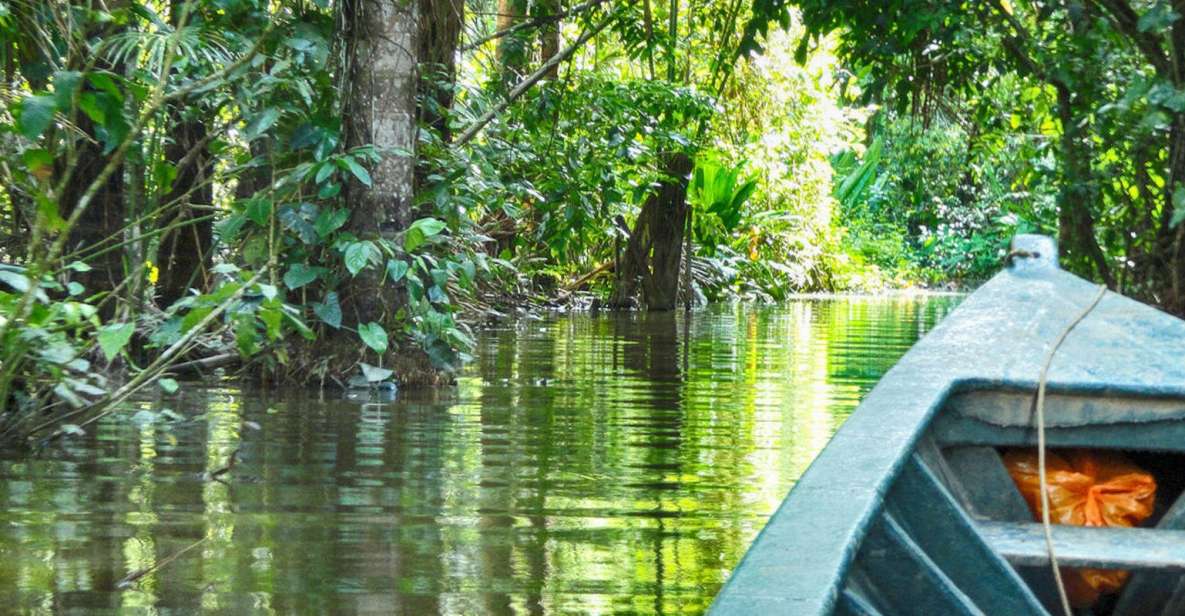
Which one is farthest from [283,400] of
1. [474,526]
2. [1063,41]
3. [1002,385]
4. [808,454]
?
[1063,41]

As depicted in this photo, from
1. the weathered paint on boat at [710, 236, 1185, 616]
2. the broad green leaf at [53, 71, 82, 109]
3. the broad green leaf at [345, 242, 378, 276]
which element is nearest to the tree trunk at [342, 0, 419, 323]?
the broad green leaf at [345, 242, 378, 276]

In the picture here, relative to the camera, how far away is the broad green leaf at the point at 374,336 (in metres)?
6.87

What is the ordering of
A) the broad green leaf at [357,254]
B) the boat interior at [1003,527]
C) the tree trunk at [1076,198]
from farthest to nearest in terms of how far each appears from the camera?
the tree trunk at [1076,198] < the broad green leaf at [357,254] < the boat interior at [1003,527]

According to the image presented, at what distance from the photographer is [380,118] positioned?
718cm

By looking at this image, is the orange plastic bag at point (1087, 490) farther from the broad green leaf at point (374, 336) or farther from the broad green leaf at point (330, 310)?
the broad green leaf at point (330, 310)

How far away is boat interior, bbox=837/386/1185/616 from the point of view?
255 cm

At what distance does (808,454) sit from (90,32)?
3937 mm

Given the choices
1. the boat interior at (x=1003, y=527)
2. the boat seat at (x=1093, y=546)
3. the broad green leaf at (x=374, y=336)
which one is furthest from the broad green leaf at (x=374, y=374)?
the boat seat at (x=1093, y=546)

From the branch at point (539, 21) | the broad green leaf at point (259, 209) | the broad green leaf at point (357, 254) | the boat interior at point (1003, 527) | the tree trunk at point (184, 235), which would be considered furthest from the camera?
the branch at point (539, 21)

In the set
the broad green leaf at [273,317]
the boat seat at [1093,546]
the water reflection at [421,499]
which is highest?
the broad green leaf at [273,317]

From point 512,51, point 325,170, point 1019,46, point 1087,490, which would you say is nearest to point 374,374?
point 325,170

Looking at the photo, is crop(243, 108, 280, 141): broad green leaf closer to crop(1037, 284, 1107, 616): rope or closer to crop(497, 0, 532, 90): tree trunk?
crop(1037, 284, 1107, 616): rope

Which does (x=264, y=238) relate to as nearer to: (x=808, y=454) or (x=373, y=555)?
(x=808, y=454)

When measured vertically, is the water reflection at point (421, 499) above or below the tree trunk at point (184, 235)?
below
